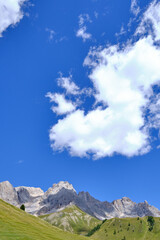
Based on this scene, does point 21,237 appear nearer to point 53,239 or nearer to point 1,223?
point 1,223

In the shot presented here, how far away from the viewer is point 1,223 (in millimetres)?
69438

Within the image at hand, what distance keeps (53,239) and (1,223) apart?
19922mm

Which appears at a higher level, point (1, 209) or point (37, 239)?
point (1, 209)

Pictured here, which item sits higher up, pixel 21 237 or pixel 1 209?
pixel 1 209

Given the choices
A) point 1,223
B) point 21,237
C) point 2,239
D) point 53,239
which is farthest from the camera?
point 53,239

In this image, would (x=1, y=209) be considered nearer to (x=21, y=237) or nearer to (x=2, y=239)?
(x=21, y=237)

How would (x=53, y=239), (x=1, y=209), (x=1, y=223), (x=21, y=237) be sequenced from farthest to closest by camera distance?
(x=1, y=209) → (x=53, y=239) → (x=1, y=223) → (x=21, y=237)

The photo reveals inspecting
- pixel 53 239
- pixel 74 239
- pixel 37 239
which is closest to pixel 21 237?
pixel 37 239

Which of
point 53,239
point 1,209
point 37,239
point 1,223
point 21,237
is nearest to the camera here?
point 21,237

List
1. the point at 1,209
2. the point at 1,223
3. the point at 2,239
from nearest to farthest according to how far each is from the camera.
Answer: the point at 2,239
the point at 1,223
the point at 1,209

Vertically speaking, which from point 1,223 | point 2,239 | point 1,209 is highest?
point 1,209

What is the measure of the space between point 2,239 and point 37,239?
1532 centimetres

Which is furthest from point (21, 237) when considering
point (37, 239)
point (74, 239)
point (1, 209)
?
point (74, 239)

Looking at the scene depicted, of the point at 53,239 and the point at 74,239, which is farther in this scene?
the point at 74,239
